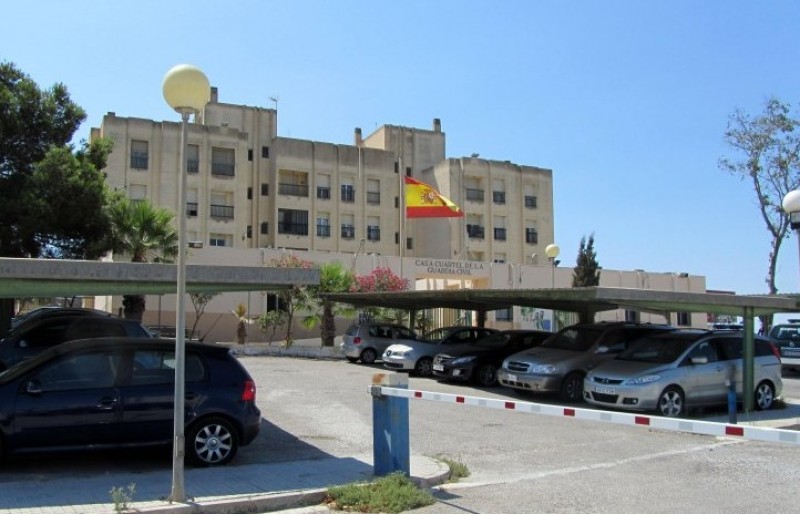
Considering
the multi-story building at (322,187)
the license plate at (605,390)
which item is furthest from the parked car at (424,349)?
the multi-story building at (322,187)

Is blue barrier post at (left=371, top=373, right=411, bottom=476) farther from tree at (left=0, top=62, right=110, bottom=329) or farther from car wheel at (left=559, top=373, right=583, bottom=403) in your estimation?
tree at (left=0, top=62, right=110, bottom=329)

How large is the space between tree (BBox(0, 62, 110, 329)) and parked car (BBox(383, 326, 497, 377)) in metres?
10.6

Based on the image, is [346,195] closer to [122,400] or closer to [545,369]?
[545,369]

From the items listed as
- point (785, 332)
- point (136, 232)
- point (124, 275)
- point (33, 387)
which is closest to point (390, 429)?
point (124, 275)

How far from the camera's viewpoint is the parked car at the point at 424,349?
838 inches

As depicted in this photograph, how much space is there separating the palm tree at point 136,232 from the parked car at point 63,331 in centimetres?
1136

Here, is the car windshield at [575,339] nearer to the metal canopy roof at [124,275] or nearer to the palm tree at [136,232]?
the metal canopy roof at [124,275]

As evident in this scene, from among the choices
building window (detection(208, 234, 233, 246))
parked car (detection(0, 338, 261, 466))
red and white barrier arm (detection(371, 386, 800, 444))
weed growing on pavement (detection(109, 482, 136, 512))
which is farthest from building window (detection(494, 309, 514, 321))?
weed growing on pavement (detection(109, 482, 136, 512))

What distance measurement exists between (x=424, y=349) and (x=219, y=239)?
1157 inches

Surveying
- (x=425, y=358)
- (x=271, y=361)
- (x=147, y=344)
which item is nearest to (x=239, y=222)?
(x=271, y=361)

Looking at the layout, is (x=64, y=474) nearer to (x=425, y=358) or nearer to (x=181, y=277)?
(x=181, y=277)

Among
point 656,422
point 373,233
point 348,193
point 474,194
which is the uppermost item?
point 474,194

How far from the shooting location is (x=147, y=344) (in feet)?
28.8

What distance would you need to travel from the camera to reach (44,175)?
73.8 ft
